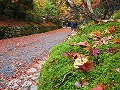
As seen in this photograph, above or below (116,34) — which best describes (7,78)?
below

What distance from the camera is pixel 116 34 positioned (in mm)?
3924

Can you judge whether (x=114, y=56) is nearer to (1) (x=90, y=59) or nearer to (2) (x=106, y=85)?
(1) (x=90, y=59)

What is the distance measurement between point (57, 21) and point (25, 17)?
14.6m

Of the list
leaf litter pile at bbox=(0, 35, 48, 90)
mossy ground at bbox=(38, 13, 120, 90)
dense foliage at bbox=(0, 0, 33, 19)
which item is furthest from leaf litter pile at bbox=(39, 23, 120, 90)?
dense foliage at bbox=(0, 0, 33, 19)

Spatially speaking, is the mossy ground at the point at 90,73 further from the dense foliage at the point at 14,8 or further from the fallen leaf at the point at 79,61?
the dense foliage at the point at 14,8

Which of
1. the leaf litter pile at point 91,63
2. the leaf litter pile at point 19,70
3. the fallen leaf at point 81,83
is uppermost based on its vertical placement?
the leaf litter pile at point 91,63

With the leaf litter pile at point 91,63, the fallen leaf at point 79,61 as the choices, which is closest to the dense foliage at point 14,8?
the leaf litter pile at point 91,63

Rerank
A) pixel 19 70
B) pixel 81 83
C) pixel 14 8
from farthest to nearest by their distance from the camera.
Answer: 1. pixel 14 8
2. pixel 19 70
3. pixel 81 83

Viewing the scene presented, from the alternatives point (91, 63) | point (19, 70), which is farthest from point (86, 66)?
point (19, 70)

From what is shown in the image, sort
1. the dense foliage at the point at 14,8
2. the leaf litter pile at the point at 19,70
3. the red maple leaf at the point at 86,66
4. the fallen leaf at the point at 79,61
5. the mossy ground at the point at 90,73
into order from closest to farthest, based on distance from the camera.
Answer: the mossy ground at the point at 90,73 < the red maple leaf at the point at 86,66 < the fallen leaf at the point at 79,61 < the leaf litter pile at the point at 19,70 < the dense foliage at the point at 14,8

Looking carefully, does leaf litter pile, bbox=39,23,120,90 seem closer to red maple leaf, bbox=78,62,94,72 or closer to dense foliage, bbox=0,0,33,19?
red maple leaf, bbox=78,62,94,72

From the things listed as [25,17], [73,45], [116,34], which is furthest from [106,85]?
[25,17]

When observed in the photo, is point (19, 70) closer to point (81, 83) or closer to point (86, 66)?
point (86, 66)

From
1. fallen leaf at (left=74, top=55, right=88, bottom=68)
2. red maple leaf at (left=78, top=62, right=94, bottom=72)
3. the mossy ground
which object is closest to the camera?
→ the mossy ground
